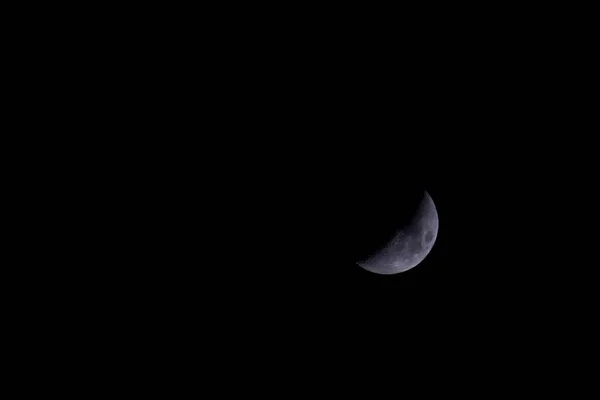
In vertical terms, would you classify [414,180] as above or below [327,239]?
above

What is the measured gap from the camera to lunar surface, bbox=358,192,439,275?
4.23 metres

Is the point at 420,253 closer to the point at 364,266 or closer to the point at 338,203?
the point at 364,266

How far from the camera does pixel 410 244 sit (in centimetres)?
425

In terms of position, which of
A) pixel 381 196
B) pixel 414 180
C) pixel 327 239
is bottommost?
pixel 327 239

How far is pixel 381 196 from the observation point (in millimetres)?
4133

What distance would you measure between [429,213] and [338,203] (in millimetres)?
1068

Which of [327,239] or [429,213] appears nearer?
[327,239]

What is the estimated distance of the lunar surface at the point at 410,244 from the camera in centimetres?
423

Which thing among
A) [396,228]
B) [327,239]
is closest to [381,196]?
[396,228]

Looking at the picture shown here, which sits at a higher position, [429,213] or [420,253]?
[429,213]

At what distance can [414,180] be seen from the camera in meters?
4.45

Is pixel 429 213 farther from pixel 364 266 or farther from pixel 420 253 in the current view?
pixel 364 266

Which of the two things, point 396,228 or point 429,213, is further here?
point 429,213

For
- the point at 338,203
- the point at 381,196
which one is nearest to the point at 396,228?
the point at 381,196
